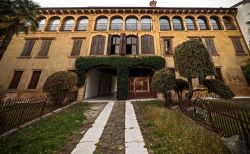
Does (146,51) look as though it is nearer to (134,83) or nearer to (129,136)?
(134,83)

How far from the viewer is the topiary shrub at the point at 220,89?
8539mm

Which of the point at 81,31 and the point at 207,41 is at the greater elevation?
the point at 81,31

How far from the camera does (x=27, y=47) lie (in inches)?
675

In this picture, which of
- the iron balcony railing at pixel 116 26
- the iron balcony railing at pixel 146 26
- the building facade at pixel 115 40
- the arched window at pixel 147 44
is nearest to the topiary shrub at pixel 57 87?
the building facade at pixel 115 40

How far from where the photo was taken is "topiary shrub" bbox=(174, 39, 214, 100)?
338 inches

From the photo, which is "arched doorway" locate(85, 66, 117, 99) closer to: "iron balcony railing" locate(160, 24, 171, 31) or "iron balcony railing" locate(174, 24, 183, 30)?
"iron balcony railing" locate(160, 24, 171, 31)

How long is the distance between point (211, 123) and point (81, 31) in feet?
57.0

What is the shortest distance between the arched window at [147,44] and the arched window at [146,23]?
1.66 metres

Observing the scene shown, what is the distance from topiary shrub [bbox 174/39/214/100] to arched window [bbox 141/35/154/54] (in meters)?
7.67

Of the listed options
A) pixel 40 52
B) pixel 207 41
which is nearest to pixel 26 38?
pixel 40 52

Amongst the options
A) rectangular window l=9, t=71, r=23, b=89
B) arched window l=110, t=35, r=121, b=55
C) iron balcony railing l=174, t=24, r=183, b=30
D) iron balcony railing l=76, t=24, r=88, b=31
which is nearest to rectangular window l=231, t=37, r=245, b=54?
iron balcony railing l=174, t=24, r=183, b=30

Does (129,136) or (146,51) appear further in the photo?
(146,51)

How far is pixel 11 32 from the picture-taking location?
39.8ft

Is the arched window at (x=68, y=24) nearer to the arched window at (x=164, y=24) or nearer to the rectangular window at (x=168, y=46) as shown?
the arched window at (x=164, y=24)
